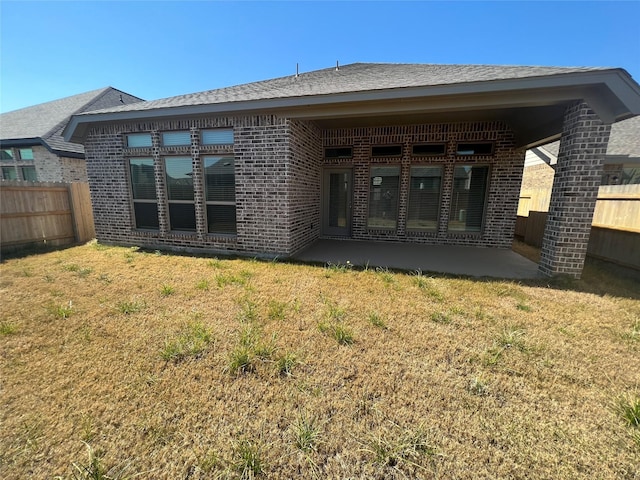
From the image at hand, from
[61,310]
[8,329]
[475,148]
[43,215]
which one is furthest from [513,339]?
[43,215]

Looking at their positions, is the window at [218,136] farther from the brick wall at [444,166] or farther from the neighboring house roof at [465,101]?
the brick wall at [444,166]

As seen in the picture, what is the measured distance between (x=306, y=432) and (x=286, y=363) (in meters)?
0.71

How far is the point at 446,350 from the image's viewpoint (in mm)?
2557

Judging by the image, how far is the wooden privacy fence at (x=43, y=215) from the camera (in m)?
6.17

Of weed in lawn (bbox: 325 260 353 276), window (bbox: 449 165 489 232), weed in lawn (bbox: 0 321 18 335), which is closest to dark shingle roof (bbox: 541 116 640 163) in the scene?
window (bbox: 449 165 489 232)

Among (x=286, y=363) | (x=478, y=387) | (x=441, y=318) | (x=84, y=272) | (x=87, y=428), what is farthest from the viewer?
(x=84, y=272)

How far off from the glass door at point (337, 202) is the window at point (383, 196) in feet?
2.25

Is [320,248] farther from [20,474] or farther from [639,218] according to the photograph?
[639,218]

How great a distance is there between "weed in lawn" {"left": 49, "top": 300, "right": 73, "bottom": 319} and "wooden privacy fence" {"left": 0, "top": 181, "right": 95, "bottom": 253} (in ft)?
16.3

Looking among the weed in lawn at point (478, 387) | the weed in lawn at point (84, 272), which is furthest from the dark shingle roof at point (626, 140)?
the weed in lawn at point (84, 272)

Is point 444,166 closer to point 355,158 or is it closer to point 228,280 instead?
point 355,158

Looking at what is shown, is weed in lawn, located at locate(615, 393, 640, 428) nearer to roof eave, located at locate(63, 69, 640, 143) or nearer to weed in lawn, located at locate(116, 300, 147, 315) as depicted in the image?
roof eave, located at locate(63, 69, 640, 143)

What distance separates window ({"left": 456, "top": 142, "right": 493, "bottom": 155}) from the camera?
6.94m

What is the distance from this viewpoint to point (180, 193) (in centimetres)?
634
